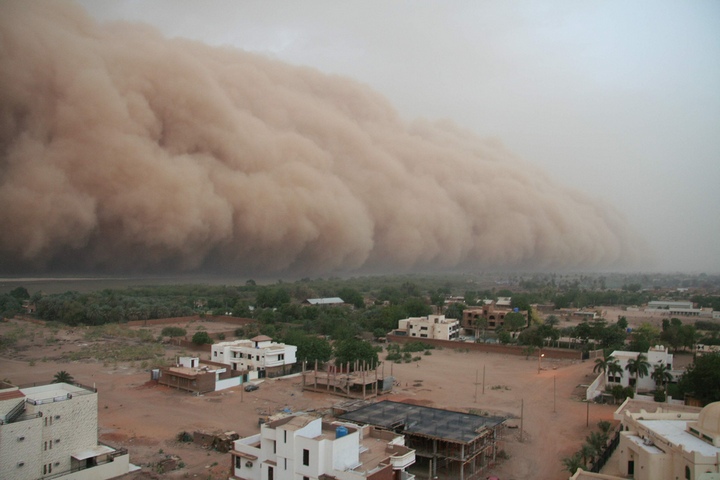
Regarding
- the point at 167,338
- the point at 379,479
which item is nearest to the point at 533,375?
the point at 379,479

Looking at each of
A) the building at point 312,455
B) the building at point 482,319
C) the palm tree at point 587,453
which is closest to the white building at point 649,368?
the palm tree at point 587,453

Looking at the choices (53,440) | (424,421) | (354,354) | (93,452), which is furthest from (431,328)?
(53,440)

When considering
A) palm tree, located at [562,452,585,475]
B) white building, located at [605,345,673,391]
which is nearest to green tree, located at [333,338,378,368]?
white building, located at [605,345,673,391]

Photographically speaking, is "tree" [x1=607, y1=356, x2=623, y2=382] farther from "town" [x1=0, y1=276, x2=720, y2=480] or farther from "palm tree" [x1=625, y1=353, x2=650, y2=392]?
"palm tree" [x1=625, y1=353, x2=650, y2=392]

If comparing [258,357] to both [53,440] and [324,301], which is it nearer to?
[53,440]

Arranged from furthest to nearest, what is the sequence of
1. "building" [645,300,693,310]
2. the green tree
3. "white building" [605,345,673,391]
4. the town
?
"building" [645,300,693,310]
the green tree
"white building" [605,345,673,391]
the town

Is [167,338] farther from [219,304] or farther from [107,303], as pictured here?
[219,304]
